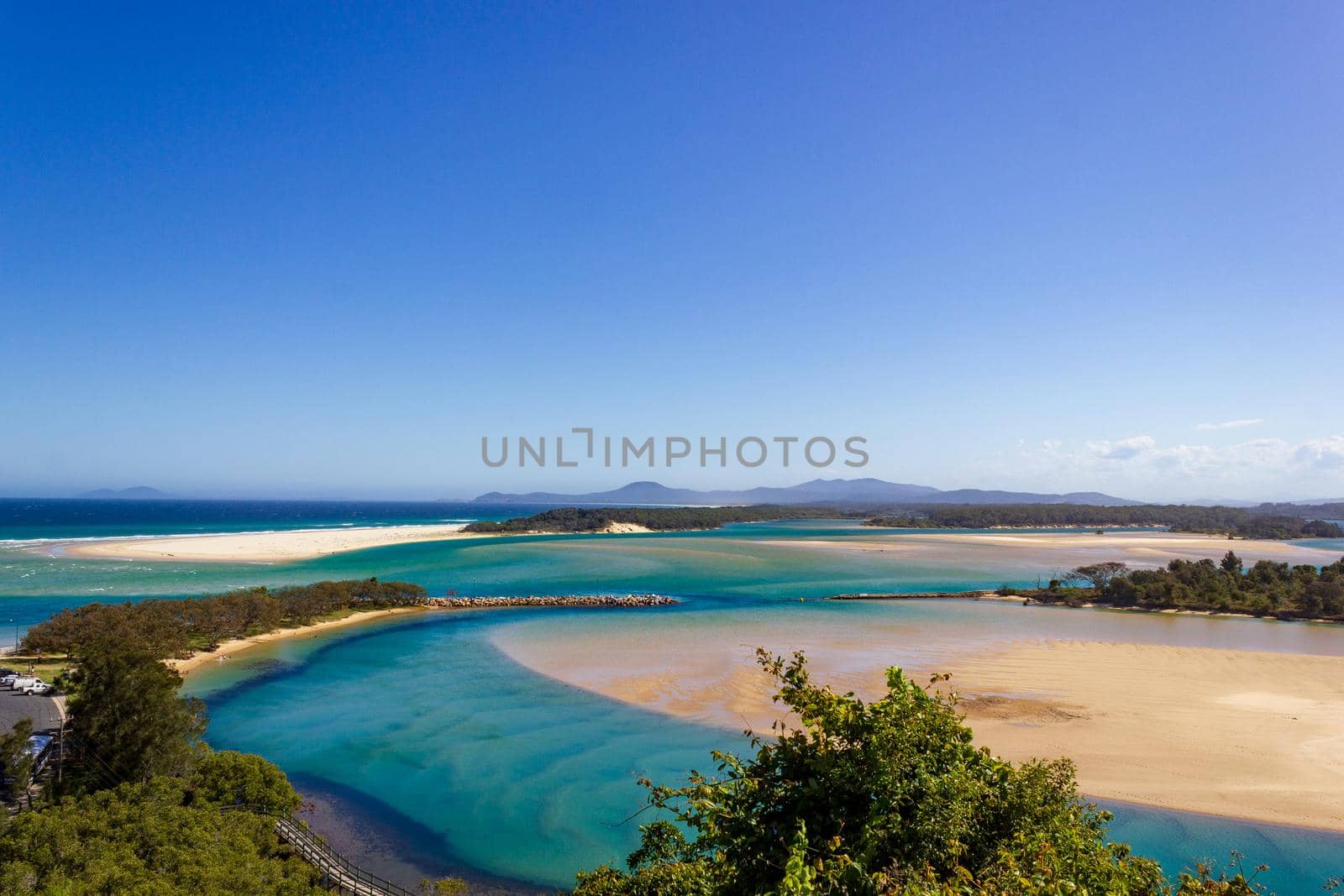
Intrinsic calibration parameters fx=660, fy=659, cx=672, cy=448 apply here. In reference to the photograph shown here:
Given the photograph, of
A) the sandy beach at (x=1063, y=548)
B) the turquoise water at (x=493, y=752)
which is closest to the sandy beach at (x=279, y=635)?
the turquoise water at (x=493, y=752)

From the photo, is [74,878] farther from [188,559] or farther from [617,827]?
[188,559]

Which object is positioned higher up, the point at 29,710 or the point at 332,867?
the point at 29,710

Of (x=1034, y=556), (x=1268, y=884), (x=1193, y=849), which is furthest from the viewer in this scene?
(x=1034, y=556)

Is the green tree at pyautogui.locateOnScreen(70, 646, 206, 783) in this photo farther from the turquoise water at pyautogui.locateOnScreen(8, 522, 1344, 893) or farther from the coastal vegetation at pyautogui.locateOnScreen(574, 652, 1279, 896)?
the coastal vegetation at pyautogui.locateOnScreen(574, 652, 1279, 896)

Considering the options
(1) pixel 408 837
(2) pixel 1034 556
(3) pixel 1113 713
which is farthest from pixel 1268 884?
(2) pixel 1034 556

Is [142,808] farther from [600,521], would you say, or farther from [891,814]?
[600,521]

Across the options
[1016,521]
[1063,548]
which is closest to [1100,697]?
[1063,548]
